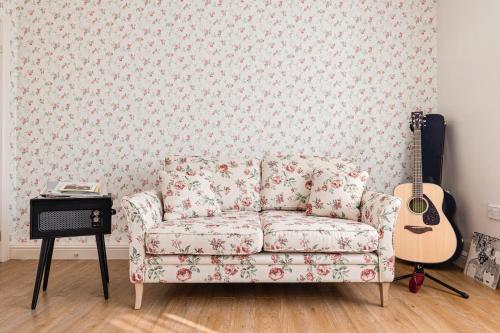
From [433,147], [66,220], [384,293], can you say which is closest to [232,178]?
[66,220]

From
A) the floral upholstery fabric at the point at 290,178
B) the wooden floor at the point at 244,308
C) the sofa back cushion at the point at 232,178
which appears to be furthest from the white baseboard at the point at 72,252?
the floral upholstery fabric at the point at 290,178

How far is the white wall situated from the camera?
273cm

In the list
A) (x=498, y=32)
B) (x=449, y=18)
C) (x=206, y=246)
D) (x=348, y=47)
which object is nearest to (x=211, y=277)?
(x=206, y=246)

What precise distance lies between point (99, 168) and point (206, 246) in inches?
64.0

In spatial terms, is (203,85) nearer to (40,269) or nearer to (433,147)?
(40,269)

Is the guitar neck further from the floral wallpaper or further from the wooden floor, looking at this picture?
the wooden floor

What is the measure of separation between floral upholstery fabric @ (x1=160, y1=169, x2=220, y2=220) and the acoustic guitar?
4.54 ft

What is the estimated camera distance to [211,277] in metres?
2.22

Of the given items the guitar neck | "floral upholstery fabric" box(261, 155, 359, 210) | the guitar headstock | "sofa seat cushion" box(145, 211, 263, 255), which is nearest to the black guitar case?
the guitar headstock

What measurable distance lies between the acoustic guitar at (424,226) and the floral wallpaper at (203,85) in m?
0.53

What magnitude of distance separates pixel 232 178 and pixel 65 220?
3.91ft

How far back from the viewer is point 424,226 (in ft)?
9.00

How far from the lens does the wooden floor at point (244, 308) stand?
6.41 feet

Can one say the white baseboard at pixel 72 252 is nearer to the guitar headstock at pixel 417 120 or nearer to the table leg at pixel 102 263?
the table leg at pixel 102 263
